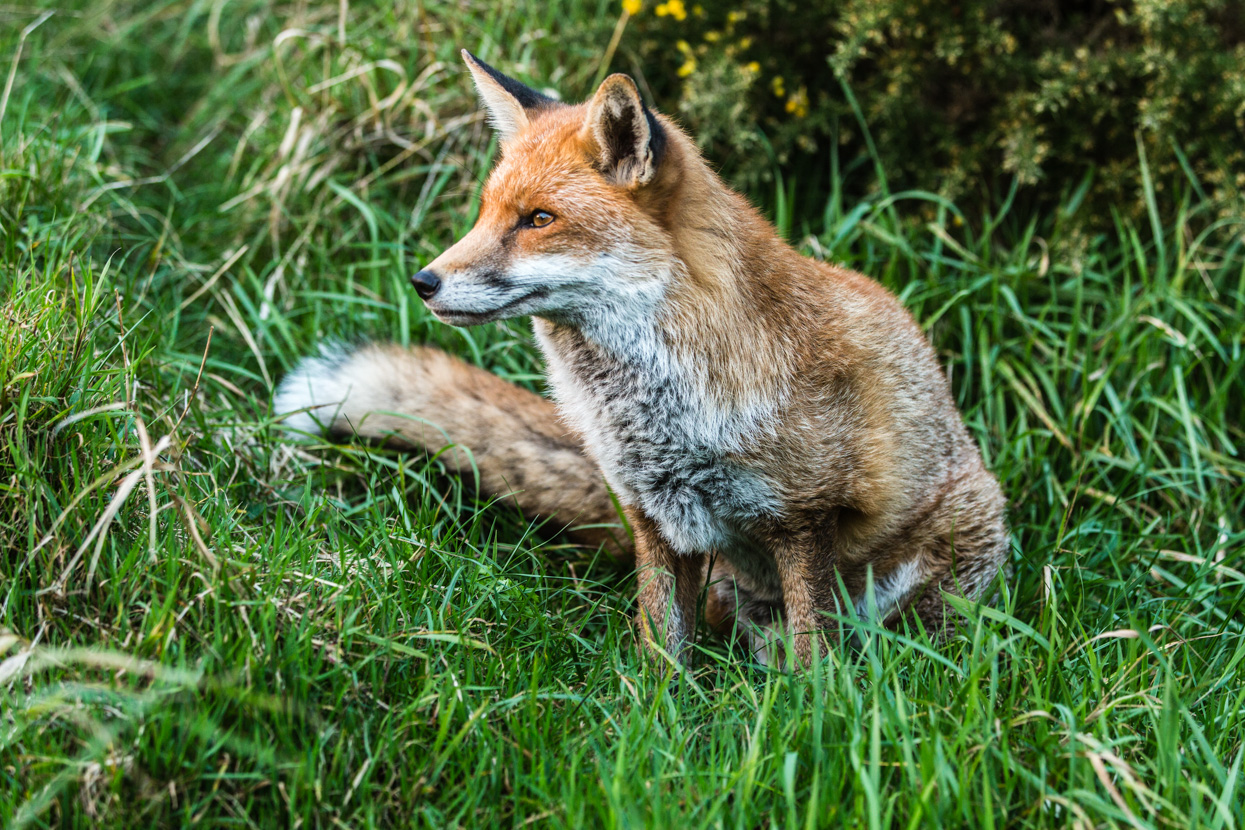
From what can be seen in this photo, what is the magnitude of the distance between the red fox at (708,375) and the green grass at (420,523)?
343mm


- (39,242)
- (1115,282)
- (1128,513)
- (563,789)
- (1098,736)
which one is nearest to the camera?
(563,789)

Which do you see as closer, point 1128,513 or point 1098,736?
point 1098,736

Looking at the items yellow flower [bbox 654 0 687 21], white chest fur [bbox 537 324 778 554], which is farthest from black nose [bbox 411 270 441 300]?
yellow flower [bbox 654 0 687 21]

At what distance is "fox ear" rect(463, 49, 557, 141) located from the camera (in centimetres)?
324

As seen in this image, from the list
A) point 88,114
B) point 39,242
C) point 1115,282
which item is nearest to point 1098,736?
point 1115,282

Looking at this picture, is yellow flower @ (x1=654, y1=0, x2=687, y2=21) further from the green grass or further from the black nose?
the black nose

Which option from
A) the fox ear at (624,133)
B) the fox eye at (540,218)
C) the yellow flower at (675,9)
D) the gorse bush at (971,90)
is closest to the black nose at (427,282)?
the fox eye at (540,218)

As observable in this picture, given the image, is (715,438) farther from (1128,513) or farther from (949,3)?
(949,3)

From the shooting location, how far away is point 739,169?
5039 mm

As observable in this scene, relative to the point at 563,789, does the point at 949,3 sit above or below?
above

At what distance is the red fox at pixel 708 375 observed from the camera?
9.34 feet

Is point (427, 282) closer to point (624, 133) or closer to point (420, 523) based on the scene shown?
point (624, 133)

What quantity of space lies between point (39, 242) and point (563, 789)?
306 cm

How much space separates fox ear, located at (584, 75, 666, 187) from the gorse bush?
6.72 ft
